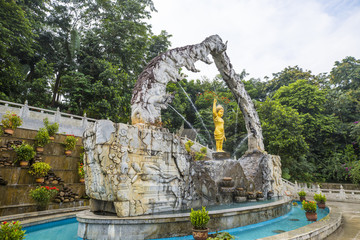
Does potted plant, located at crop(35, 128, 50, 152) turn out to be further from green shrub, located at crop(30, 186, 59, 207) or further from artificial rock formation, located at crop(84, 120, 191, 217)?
artificial rock formation, located at crop(84, 120, 191, 217)

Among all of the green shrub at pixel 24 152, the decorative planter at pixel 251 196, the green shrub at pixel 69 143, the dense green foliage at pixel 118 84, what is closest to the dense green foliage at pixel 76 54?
the dense green foliage at pixel 118 84

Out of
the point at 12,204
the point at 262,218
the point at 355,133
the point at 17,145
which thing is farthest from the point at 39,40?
the point at 355,133

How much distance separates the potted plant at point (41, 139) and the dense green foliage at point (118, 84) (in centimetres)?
640

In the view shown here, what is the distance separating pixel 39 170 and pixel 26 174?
19.2 inches

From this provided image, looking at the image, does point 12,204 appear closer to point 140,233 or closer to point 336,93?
point 140,233

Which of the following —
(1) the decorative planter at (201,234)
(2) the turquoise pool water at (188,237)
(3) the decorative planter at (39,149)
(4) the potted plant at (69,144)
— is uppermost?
(4) the potted plant at (69,144)

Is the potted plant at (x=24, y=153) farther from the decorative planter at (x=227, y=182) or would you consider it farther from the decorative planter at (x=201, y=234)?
the decorative planter at (x=227, y=182)

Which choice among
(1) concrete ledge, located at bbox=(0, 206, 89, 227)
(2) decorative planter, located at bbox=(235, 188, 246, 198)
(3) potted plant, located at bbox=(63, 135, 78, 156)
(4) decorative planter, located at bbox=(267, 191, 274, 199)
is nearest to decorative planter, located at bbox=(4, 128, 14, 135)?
(3) potted plant, located at bbox=(63, 135, 78, 156)

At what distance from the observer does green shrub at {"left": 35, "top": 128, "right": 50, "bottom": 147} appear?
8.16 m

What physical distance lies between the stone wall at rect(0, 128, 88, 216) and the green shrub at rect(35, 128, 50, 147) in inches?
13.5

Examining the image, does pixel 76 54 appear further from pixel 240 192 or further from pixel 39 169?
pixel 240 192

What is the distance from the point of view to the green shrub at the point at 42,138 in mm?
8162

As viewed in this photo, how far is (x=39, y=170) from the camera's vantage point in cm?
748

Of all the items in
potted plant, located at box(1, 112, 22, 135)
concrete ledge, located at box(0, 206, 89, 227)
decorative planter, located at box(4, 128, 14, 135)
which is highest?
potted plant, located at box(1, 112, 22, 135)
